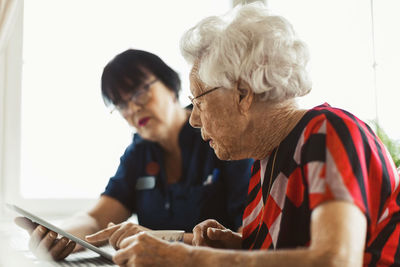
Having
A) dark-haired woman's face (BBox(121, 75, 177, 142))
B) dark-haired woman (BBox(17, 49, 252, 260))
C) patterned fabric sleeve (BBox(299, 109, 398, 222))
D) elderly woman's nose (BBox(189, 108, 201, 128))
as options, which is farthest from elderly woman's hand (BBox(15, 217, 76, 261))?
dark-haired woman's face (BBox(121, 75, 177, 142))

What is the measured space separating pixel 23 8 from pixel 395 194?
2.48m

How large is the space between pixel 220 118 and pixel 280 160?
19 centimetres

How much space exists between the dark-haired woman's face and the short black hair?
26 millimetres

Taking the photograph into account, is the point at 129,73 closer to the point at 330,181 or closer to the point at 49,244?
the point at 49,244

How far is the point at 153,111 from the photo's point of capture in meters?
2.10

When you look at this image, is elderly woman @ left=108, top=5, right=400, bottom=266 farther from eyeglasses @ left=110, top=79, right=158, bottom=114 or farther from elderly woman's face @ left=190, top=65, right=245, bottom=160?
eyeglasses @ left=110, top=79, right=158, bottom=114

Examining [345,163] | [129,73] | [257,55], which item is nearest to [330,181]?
[345,163]

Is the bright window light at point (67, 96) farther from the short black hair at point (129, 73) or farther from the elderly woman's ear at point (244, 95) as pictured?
the elderly woman's ear at point (244, 95)

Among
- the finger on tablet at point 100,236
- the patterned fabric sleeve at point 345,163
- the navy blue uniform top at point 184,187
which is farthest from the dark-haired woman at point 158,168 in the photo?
the patterned fabric sleeve at point 345,163

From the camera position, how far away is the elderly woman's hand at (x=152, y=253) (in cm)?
81

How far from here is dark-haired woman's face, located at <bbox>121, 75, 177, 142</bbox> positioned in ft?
6.86

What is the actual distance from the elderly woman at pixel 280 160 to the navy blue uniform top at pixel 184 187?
0.56 m

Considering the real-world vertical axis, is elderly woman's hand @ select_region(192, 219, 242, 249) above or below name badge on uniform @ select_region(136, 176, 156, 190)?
above

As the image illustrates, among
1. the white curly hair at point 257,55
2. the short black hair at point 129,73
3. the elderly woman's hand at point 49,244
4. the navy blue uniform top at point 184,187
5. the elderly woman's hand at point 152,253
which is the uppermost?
the white curly hair at point 257,55
